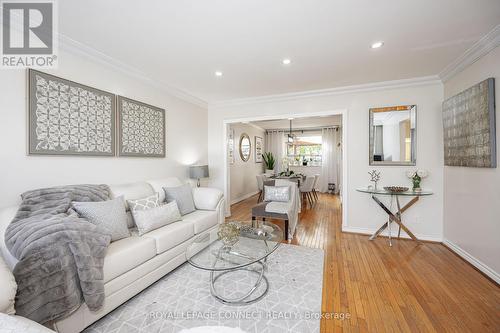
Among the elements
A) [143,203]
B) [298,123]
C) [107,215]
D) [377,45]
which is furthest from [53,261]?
[298,123]

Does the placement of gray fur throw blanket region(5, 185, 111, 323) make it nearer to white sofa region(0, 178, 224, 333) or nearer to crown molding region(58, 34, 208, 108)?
white sofa region(0, 178, 224, 333)

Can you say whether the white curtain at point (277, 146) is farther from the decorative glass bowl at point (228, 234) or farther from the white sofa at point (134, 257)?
the decorative glass bowl at point (228, 234)

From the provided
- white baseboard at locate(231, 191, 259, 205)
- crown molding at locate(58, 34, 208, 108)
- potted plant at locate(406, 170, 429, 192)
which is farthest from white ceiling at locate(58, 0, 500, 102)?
white baseboard at locate(231, 191, 259, 205)

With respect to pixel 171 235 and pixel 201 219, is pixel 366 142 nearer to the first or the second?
pixel 201 219

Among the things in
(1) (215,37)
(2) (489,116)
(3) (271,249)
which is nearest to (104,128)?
(1) (215,37)

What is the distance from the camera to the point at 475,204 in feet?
8.11

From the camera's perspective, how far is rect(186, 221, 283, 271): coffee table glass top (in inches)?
73.5

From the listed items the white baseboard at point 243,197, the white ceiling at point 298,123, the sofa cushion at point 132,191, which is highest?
the white ceiling at point 298,123

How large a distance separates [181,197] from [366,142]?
3.14 m

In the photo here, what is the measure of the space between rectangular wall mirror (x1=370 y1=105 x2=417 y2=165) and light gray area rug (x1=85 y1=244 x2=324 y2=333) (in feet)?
7.41

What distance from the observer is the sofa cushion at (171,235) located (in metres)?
2.13

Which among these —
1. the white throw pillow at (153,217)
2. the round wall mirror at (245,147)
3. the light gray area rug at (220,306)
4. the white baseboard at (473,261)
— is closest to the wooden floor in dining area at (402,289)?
the white baseboard at (473,261)

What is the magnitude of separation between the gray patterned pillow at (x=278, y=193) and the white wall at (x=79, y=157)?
1.65 m

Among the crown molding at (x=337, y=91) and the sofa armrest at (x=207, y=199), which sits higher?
the crown molding at (x=337, y=91)
